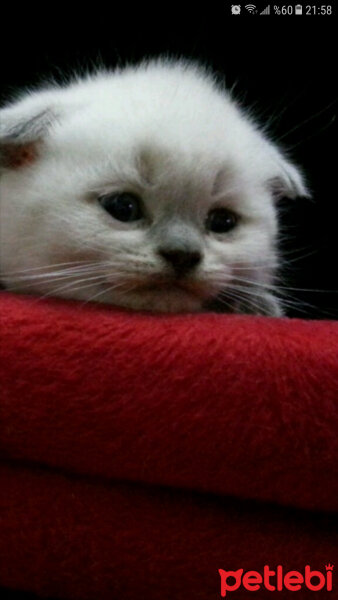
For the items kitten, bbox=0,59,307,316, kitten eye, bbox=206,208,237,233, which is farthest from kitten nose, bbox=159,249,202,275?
kitten eye, bbox=206,208,237,233

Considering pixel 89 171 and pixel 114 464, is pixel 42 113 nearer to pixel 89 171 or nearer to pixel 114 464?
pixel 89 171

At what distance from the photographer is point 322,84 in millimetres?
1442

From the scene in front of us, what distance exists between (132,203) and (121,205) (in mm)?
15

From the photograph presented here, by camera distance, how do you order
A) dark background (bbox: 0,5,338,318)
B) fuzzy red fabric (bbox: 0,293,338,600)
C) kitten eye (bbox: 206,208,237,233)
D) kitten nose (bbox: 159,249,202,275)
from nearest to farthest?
fuzzy red fabric (bbox: 0,293,338,600) < kitten nose (bbox: 159,249,202,275) < kitten eye (bbox: 206,208,237,233) < dark background (bbox: 0,5,338,318)

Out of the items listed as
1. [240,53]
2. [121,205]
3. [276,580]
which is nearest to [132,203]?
[121,205]

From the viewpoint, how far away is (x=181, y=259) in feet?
2.91

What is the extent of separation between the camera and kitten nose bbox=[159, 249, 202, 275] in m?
0.88

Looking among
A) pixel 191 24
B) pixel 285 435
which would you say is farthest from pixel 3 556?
pixel 191 24

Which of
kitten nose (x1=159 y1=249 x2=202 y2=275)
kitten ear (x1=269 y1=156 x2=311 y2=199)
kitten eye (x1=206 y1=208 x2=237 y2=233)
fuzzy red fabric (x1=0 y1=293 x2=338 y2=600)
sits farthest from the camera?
kitten ear (x1=269 y1=156 x2=311 y2=199)

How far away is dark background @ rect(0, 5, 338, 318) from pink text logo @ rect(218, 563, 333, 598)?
2.09 ft

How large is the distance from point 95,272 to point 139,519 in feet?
1.01

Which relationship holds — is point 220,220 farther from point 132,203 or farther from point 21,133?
point 21,133

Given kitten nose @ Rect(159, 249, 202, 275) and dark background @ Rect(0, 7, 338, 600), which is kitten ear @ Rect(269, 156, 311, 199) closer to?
dark background @ Rect(0, 7, 338, 600)

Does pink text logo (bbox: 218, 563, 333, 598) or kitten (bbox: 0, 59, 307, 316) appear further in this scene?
kitten (bbox: 0, 59, 307, 316)
